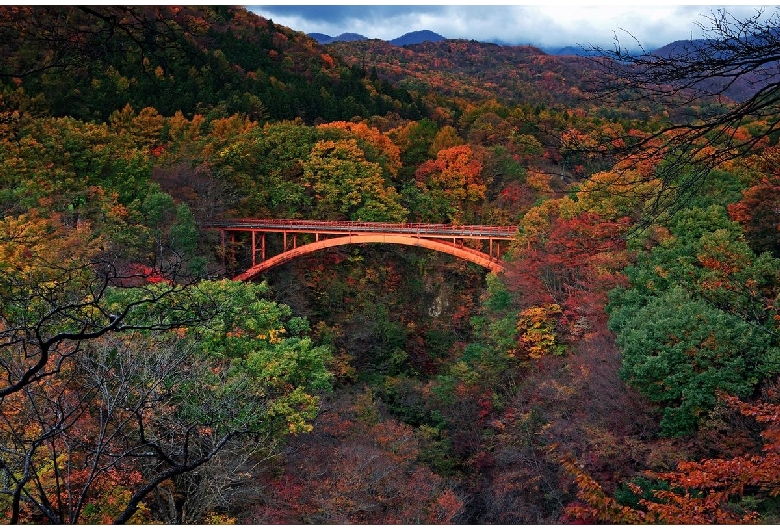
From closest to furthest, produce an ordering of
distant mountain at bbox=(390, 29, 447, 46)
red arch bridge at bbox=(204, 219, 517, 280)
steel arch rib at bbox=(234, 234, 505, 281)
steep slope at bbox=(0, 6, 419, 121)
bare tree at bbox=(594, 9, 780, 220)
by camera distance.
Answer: bare tree at bbox=(594, 9, 780, 220)
steel arch rib at bbox=(234, 234, 505, 281)
red arch bridge at bbox=(204, 219, 517, 280)
steep slope at bbox=(0, 6, 419, 121)
distant mountain at bbox=(390, 29, 447, 46)

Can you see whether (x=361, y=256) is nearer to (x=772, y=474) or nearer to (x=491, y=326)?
(x=491, y=326)

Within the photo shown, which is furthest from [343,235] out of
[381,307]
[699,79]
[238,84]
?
[699,79]

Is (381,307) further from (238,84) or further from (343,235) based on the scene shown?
(238,84)

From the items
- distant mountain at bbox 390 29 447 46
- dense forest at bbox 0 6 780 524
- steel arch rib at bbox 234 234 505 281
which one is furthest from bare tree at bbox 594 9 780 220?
distant mountain at bbox 390 29 447 46

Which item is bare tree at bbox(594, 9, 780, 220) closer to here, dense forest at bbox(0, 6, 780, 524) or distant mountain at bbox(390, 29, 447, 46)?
dense forest at bbox(0, 6, 780, 524)

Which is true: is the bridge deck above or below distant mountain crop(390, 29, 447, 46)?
below

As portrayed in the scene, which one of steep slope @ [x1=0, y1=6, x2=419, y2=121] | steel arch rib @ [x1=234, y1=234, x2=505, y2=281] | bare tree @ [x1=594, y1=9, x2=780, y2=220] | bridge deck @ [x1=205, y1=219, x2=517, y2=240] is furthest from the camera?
steep slope @ [x1=0, y1=6, x2=419, y2=121]

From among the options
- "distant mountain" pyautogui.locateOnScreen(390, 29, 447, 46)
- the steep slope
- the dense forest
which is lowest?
the dense forest

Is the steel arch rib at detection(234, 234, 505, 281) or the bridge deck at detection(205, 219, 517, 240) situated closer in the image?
the steel arch rib at detection(234, 234, 505, 281)
